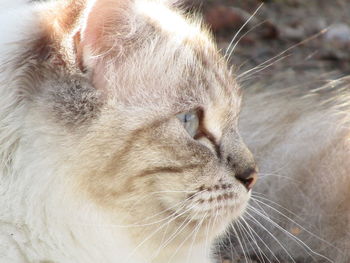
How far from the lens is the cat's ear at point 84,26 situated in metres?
1.68

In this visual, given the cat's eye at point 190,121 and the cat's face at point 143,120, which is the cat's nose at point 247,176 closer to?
the cat's face at point 143,120

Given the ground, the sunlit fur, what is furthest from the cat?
the ground

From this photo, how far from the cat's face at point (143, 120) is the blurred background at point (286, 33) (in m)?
1.48

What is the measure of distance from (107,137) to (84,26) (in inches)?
11.5

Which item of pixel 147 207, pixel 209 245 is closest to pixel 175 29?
pixel 147 207

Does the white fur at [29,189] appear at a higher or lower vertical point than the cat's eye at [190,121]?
lower

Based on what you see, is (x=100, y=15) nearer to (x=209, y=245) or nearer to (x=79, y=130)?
(x=79, y=130)

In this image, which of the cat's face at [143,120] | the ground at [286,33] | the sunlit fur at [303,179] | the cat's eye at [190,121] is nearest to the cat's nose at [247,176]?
the cat's face at [143,120]

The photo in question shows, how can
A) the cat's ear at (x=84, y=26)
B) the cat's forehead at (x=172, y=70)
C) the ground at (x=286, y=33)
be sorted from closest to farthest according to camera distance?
the cat's ear at (x=84, y=26) < the cat's forehead at (x=172, y=70) < the ground at (x=286, y=33)

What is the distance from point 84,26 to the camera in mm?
1674

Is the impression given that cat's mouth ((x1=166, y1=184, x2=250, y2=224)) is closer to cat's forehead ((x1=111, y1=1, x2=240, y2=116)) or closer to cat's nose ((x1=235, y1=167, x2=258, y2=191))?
cat's nose ((x1=235, y1=167, x2=258, y2=191))

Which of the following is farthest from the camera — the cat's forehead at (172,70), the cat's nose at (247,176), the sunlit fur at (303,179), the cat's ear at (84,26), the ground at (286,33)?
the ground at (286,33)

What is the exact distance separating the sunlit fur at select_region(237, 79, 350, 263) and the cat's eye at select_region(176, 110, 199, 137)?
557mm

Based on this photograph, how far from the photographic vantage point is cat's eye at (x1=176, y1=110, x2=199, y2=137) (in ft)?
6.24
